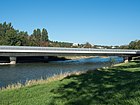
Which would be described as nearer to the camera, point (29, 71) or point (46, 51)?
point (29, 71)

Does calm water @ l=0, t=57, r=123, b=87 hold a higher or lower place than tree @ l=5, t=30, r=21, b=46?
lower

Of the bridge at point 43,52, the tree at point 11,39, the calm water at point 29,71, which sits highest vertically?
the tree at point 11,39

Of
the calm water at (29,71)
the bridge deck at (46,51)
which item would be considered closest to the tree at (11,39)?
the bridge deck at (46,51)

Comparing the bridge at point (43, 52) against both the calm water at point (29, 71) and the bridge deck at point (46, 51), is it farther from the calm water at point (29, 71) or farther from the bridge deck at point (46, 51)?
the calm water at point (29, 71)

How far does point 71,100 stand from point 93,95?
54.2 inches

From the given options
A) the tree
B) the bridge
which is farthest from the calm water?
the tree

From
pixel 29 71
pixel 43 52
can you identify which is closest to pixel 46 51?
pixel 43 52

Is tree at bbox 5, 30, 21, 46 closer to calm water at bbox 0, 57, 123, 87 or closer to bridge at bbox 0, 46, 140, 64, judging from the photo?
bridge at bbox 0, 46, 140, 64

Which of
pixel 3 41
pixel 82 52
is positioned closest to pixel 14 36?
pixel 3 41

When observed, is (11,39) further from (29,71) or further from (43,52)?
(29,71)

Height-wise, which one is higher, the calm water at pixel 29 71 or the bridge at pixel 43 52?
the bridge at pixel 43 52

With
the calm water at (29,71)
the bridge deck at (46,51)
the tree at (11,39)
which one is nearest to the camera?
the calm water at (29,71)

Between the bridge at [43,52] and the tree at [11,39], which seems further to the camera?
the tree at [11,39]

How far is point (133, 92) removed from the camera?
13.4 m
